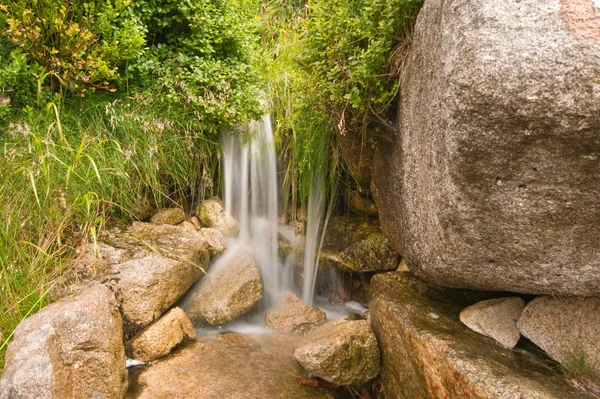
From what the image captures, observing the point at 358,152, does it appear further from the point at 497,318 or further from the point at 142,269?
the point at 142,269

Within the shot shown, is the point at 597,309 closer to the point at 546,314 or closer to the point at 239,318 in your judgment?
the point at 546,314

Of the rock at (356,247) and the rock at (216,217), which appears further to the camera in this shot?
the rock at (216,217)

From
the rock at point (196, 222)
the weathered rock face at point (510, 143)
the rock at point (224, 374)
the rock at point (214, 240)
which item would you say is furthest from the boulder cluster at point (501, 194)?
the rock at point (196, 222)

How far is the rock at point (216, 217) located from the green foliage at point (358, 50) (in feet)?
6.41

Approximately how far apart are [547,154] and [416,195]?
0.85m

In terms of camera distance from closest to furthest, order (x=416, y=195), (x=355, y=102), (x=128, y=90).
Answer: (x=416, y=195) → (x=355, y=102) → (x=128, y=90)

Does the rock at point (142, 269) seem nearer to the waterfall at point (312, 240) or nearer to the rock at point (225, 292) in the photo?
the rock at point (225, 292)

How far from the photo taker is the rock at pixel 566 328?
2213 millimetres

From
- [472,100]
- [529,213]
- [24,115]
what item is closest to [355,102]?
[472,100]

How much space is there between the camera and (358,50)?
9.55 feet

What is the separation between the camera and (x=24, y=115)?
3.82m

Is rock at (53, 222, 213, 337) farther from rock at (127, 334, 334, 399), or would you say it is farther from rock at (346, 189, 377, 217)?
rock at (346, 189, 377, 217)

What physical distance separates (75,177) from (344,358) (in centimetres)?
246

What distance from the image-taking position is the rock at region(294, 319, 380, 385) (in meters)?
2.97
